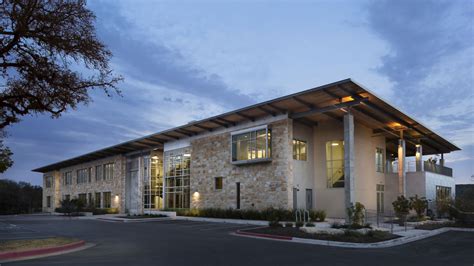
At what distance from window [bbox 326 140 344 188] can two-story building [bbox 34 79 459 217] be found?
0.08m

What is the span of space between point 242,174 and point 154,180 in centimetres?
1586

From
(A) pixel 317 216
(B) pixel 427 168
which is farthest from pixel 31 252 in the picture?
(B) pixel 427 168

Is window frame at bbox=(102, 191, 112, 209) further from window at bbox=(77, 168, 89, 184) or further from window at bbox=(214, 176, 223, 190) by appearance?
window at bbox=(214, 176, 223, 190)

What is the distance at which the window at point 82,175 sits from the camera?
6134 cm

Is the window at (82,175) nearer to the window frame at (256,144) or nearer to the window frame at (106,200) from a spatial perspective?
the window frame at (106,200)

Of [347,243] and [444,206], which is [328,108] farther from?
[347,243]

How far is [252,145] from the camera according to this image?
32.8 m

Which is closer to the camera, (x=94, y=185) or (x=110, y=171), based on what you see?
(x=110, y=171)

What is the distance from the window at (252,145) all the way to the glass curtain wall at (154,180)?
583 inches

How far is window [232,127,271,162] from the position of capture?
1235 inches

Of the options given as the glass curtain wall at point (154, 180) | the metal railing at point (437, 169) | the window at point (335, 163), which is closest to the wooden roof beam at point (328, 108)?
the window at point (335, 163)

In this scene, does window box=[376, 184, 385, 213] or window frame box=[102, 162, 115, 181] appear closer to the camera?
window box=[376, 184, 385, 213]

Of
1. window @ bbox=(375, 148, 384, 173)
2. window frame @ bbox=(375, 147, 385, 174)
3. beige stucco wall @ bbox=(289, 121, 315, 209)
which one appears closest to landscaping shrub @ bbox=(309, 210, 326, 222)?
beige stucco wall @ bbox=(289, 121, 315, 209)

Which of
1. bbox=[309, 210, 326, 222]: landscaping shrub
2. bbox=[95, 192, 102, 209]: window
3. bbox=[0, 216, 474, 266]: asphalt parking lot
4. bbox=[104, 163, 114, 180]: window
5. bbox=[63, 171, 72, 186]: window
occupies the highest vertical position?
bbox=[104, 163, 114, 180]: window
